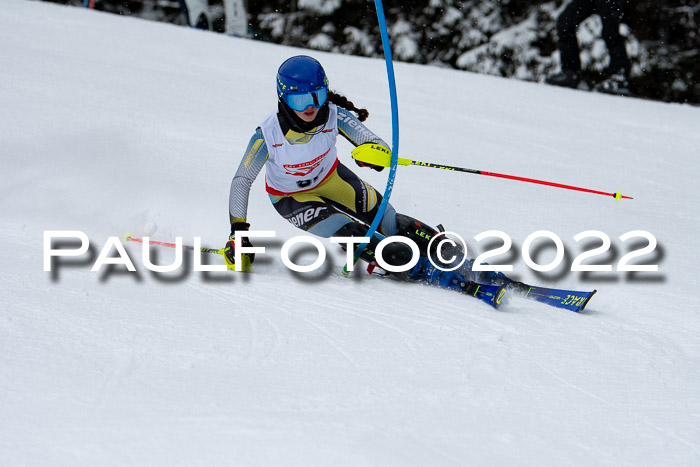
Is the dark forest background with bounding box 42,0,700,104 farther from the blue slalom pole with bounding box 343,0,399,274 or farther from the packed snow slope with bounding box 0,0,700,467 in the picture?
the blue slalom pole with bounding box 343,0,399,274

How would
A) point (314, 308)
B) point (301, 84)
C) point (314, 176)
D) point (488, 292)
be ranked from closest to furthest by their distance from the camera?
1. point (314, 308)
2. point (488, 292)
3. point (301, 84)
4. point (314, 176)

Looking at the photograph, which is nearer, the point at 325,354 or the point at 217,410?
the point at 217,410

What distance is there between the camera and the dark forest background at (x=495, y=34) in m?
15.7

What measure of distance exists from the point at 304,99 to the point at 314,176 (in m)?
0.49

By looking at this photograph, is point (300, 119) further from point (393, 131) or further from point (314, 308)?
point (314, 308)

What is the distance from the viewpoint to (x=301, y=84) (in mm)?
3371

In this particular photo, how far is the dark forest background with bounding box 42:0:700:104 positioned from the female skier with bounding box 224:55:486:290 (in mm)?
12093

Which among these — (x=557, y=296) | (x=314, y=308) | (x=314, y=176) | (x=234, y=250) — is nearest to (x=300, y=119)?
(x=314, y=176)

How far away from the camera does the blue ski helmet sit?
11.1ft

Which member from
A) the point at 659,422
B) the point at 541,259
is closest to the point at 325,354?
the point at 659,422

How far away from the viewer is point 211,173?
17.2 ft

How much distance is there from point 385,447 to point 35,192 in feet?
12.7

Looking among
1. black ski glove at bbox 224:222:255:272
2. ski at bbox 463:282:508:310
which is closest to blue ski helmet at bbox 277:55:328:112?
black ski glove at bbox 224:222:255:272

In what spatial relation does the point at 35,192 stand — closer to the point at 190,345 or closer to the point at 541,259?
the point at 190,345
